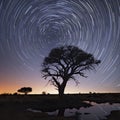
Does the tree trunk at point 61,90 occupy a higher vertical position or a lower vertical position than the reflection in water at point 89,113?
higher

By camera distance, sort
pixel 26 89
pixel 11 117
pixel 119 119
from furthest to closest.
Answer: pixel 26 89, pixel 119 119, pixel 11 117

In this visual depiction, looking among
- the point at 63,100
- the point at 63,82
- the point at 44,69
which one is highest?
the point at 44,69

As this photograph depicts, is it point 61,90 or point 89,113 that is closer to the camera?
point 89,113

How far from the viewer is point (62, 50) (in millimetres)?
59906

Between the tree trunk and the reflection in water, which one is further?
the tree trunk

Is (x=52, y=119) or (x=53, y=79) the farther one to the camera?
(x=53, y=79)

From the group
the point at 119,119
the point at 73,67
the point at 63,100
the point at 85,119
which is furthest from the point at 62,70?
the point at 119,119

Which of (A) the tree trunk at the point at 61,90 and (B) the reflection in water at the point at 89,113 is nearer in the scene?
(B) the reflection in water at the point at 89,113

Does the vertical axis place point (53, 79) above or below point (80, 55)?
below

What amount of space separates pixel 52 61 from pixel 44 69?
2.83m

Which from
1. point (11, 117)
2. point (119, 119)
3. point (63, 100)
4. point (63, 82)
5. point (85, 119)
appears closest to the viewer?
point (11, 117)

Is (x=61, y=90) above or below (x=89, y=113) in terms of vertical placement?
above

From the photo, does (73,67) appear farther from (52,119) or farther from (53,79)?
(52,119)

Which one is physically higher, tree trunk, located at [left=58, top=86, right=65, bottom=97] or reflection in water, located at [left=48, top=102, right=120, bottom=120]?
tree trunk, located at [left=58, top=86, right=65, bottom=97]
